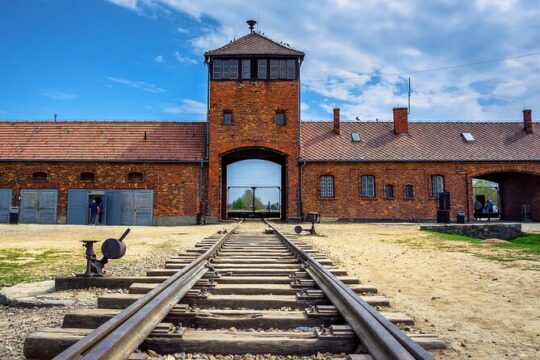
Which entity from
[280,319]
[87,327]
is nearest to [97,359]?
[87,327]

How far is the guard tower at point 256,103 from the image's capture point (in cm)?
2469

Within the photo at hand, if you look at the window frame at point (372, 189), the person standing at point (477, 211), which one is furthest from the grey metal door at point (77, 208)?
Result: the person standing at point (477, 211)

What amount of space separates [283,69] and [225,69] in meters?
3.46

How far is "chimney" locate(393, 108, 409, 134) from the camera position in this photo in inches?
1126

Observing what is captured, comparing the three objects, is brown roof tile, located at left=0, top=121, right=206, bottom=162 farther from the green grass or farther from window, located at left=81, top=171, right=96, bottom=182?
the green grass

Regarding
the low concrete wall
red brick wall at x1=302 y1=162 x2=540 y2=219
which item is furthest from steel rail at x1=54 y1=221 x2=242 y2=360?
red brick wall at x1=302 y1=162 x2=540 y2=219

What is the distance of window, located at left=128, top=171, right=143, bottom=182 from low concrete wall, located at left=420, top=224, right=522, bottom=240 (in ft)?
51.2

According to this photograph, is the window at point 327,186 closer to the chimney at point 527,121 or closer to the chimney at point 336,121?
the chimney at point 336,121

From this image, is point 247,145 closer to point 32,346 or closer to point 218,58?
point 218,58

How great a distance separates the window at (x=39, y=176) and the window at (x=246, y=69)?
12947 millimetres

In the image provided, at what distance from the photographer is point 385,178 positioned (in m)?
25.5

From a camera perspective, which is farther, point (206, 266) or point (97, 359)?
point (206, 266)

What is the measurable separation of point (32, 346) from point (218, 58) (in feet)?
78.7

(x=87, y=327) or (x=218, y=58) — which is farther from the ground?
(x=218, y=58)
